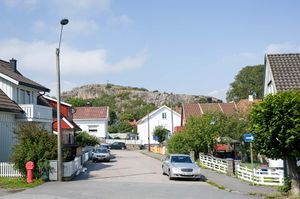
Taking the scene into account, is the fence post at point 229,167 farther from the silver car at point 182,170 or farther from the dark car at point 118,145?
the dark car at point 118,145

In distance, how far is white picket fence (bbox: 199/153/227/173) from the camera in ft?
93.1

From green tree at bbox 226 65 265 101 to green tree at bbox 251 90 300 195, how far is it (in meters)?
78.8

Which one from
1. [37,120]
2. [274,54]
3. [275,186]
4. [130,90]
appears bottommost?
[275,186]

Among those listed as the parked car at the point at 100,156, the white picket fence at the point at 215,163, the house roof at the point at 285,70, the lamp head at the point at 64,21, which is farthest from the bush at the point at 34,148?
the parked car at the point at 100,156

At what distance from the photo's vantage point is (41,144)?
2381cm

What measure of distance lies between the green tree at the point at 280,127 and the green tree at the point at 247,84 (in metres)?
78.8

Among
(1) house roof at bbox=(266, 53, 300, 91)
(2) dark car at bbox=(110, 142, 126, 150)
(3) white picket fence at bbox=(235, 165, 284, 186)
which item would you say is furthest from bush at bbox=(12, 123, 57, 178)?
(2) dark car at bbox=(110, 142, 126, 150)

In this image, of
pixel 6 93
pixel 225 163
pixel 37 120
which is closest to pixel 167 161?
pixel 225 163

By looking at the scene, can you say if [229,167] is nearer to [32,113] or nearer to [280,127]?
[280,127]

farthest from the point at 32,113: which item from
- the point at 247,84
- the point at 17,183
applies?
the point at 247,84

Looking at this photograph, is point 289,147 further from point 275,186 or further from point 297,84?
point 297,84

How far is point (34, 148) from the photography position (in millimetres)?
23547

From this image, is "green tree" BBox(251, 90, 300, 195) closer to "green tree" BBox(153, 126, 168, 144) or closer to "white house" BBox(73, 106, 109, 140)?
"green tree" BBox(153, 126, 168, 144)

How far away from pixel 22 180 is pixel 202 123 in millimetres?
18348
